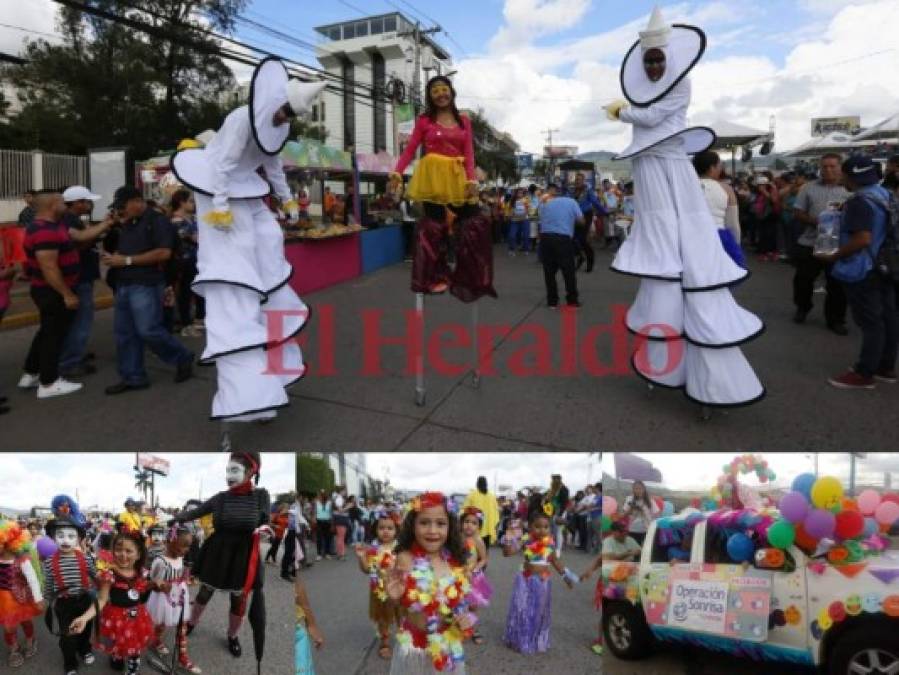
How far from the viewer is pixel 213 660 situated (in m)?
4.14

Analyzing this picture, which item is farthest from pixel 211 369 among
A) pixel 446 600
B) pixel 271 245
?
pixel 446 600

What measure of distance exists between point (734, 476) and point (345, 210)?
39.0 feet

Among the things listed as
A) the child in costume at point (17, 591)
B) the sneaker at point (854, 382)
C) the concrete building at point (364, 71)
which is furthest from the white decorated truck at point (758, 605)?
the concrete building at point (364, 71)

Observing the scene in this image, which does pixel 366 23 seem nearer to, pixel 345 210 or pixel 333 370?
pixel 345 210

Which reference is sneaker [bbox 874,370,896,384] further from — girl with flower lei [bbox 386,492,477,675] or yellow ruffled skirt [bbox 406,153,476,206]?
girl with flower lei [bbox 386,492,477,675]

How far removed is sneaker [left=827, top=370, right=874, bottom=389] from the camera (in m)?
5.12

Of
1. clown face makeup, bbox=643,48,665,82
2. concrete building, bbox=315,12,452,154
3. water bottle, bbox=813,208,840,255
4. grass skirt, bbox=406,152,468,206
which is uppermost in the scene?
concrete building, bbox=315,12,452,154

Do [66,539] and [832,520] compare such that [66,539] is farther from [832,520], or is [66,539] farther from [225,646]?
[832,520]

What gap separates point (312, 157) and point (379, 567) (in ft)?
35.6

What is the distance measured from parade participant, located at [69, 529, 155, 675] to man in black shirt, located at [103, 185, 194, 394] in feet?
5.90

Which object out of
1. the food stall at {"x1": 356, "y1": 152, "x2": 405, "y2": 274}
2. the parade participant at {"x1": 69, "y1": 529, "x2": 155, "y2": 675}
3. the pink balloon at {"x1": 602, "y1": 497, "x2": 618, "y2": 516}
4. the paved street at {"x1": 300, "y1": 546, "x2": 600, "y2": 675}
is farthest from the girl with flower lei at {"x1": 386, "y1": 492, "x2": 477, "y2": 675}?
the food stall at {"x1": 356, "y1": 152, "x2": 405, "y2": 274}

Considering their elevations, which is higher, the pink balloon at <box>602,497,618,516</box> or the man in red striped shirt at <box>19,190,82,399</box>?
the man in red striped shirt at <box>19,190,82,399</box>

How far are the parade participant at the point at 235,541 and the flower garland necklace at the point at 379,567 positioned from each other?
756 millimetres

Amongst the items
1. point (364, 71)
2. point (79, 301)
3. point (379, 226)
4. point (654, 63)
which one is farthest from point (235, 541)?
point (364, 71)
